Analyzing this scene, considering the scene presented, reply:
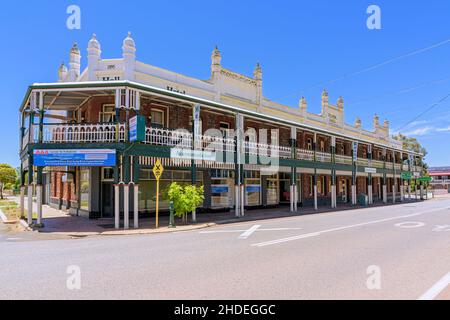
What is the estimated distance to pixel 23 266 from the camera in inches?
285

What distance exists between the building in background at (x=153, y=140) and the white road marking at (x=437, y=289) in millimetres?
11166

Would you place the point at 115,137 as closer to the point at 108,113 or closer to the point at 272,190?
the point at 108,113

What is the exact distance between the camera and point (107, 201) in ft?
61.5

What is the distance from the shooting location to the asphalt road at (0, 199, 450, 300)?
5.30 metres

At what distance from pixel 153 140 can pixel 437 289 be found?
13553 millimetres

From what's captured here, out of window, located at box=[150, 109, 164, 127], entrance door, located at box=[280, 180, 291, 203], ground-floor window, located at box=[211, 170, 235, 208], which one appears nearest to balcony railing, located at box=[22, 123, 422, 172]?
window, located at box=[150, 109, 164, 127]

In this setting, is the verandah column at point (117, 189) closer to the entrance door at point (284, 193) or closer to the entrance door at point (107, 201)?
the entrance door at point (107, 201)

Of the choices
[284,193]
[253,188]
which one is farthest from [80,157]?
[284,193]

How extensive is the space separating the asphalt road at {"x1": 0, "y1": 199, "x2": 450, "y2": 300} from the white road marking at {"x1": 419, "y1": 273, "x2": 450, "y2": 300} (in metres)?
0.02

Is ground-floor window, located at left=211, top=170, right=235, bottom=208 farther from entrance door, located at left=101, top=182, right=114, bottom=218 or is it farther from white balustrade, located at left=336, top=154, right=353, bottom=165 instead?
white balustrade, located at left=336, top=154, right=353, bottom=165
